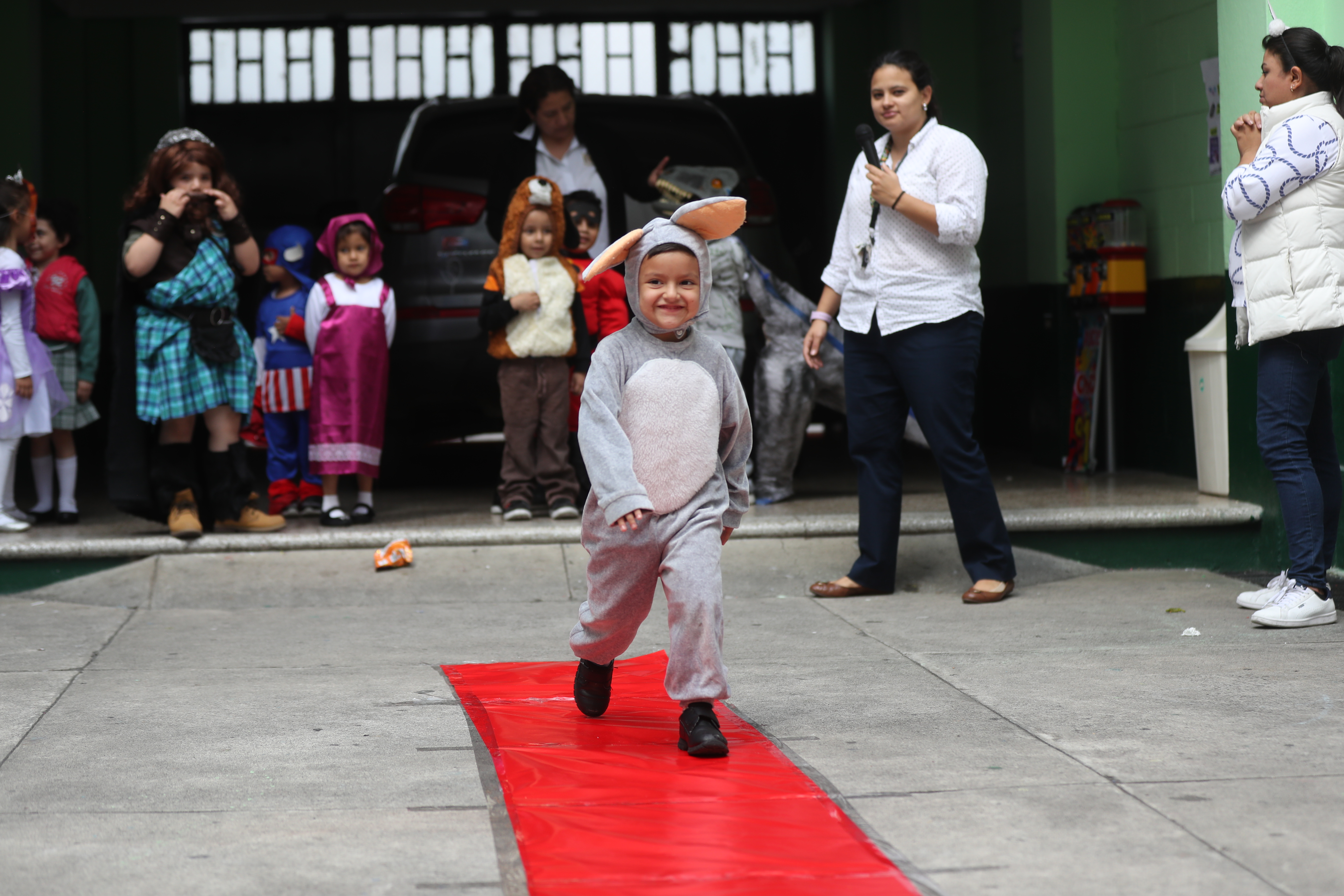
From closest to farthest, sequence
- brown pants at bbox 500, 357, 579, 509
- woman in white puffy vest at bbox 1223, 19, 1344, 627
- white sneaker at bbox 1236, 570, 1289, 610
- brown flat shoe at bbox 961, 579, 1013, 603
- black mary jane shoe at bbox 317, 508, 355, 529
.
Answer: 1. woman in white puffy vest at bbox 1223, 19, 1344, 627
2. white sneaker at bbox 1236, 570, 1289, 610
3. brown flat shoe at bbox 961, 579, 1013, 603
4. black mary jane shoe at bbox 317, 508, 355, 529
5. brown pants at bbox 500, 357, 579, 509

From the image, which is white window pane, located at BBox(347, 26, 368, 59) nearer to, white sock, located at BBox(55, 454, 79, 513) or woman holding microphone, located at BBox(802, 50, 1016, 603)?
white sock, located at BBox(55, 454, 79, 513)

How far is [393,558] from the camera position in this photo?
5770 millimetres

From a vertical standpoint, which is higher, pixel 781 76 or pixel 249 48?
pixel 249 48

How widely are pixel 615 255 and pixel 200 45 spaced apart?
11.8m

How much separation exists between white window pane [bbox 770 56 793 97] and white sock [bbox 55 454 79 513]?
8.78 meters

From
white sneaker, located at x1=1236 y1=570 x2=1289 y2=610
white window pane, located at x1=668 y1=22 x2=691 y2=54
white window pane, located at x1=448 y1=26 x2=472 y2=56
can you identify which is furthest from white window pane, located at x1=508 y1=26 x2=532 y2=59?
white sneaker, located at x1=1236 y1=570 x2=1289 y2=610

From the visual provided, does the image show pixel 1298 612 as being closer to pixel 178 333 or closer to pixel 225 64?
pixel 178 333

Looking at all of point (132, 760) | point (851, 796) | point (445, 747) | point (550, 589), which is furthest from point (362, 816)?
point (550, 589)

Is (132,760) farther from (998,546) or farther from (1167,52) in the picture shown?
(1167,52)

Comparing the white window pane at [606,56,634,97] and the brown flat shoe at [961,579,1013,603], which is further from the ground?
the white window pane at [606,56,634,97]

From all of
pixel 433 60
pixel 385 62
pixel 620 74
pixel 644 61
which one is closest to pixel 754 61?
pixel 644 61

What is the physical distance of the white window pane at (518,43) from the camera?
13.9 meters

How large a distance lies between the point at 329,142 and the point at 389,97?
734mm

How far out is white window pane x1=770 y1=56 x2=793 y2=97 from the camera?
45.4 ft
